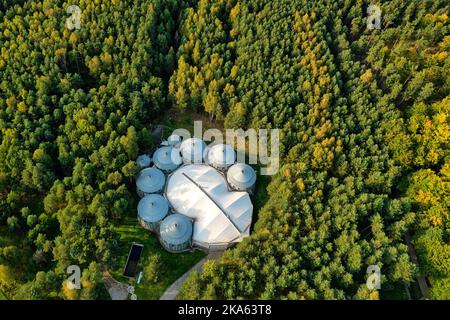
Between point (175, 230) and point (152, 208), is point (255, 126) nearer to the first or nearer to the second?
point (152, 208)

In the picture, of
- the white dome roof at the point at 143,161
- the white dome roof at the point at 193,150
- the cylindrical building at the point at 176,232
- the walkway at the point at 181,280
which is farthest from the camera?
the white dome roof at the point at 193,150

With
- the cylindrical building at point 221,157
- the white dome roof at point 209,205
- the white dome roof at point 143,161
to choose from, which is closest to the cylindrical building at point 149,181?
the white dome roof at point 209,205

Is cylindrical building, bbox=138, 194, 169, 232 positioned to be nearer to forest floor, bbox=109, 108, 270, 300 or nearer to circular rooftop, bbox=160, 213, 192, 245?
Result: circular rooftop, bbox=160, 213, 192, 245

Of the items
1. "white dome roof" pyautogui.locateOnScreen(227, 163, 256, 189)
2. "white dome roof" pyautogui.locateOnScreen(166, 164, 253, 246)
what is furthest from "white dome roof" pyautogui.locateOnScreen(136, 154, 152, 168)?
"white dome roof" pyautogui.locateOnScreen(227, 163, 256, 189)

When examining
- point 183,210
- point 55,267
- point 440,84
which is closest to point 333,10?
point 440,84

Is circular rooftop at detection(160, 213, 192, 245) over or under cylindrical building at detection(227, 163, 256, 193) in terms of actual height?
under

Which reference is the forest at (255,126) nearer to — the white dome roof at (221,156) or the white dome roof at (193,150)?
the white dome roof at (193,150)
